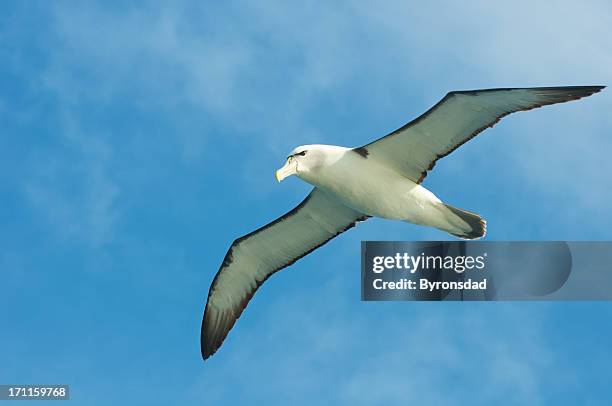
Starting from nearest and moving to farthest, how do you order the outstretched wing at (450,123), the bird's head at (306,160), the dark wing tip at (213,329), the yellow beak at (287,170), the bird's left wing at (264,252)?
the outstretched wing at (450,123)
the yellow beak at (287,170)
the bird's head at (306,160)
the bird's left wing at (264,252)
the dark wing tip at (213,329)

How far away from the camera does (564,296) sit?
1670 centimetres

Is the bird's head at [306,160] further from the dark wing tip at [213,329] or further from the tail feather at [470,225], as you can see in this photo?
the dark wing tip at [213,329]

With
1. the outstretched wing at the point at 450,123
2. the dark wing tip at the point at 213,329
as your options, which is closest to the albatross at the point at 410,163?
the outstretched wing at the point at 450,123

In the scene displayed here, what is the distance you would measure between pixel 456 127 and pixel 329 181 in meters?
1.82

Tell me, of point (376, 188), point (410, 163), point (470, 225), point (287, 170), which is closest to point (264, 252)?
point (287, 170)

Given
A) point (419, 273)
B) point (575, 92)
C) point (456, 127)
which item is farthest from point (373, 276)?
point (575, 92)

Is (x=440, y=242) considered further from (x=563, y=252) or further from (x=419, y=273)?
(x=563, y=252)

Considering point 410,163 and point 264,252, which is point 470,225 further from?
point 264,252

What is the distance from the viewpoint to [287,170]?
47.9ft

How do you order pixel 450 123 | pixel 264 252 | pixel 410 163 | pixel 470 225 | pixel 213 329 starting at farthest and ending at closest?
pixel 213 329, pixel 264 252, pixel 410 163, pixel 470 225, pixel 450 123

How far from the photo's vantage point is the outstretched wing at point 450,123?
1382cm

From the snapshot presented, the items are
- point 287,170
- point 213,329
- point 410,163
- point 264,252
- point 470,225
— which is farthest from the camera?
point 213,329

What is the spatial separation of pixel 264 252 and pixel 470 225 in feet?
11.6

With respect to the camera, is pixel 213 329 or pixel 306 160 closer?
pixel 306 160
